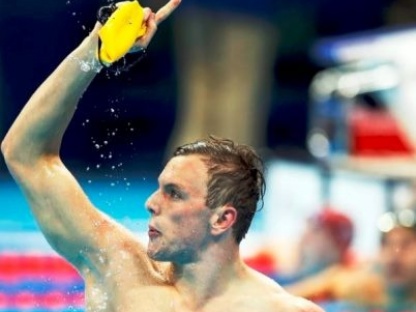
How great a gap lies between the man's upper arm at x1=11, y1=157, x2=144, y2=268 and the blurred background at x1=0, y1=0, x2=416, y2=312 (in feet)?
1.58

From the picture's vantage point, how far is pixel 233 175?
158 inches

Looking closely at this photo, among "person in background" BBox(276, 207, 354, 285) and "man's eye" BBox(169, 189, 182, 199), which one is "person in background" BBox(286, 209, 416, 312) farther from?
"man's eye" BBox(169, 189, 182, 199)

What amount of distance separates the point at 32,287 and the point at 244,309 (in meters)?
4.20

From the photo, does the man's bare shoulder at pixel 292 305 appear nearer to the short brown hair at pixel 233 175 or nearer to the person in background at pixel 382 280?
the short brown hair at pixel 233 175

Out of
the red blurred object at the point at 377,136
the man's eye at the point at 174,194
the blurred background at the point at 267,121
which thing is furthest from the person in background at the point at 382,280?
the red blurred object at the point at 377,136

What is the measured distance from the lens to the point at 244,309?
13.3ft

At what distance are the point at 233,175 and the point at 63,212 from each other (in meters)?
0.51

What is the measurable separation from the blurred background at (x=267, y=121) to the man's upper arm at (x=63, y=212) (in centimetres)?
48

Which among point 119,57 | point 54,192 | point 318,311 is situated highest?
point 119,57

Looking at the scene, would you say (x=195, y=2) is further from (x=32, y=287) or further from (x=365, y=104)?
(x=32, y=287)

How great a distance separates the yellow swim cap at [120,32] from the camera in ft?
12.8

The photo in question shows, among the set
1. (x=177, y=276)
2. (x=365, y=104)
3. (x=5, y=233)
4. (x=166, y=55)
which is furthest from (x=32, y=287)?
(x=166, y=55)

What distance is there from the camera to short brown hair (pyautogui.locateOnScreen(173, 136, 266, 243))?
401 cm

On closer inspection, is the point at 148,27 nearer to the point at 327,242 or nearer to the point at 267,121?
the point at 327,242
